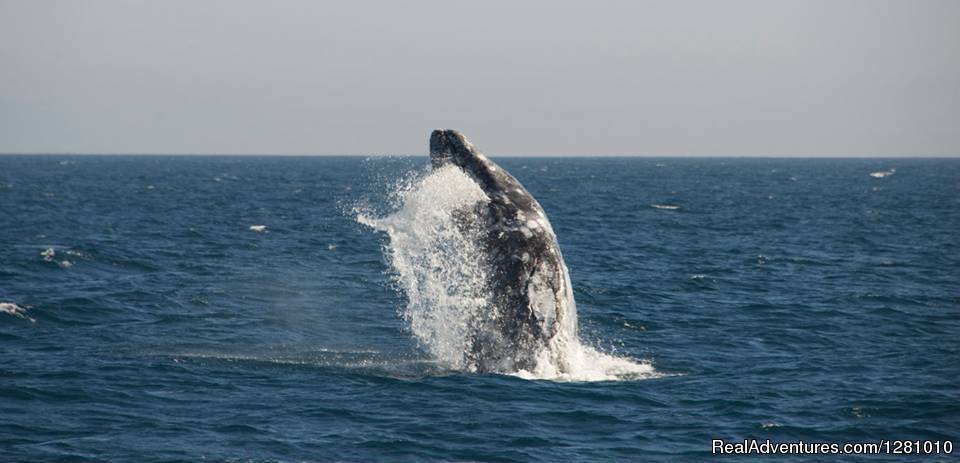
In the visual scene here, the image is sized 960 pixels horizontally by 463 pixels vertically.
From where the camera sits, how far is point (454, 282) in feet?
61.6

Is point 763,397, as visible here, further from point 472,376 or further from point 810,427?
point 472,376

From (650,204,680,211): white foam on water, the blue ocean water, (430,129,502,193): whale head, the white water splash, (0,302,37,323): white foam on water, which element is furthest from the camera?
(650,204,680,211): white foam on water

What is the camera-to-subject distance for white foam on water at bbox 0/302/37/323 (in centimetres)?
2498

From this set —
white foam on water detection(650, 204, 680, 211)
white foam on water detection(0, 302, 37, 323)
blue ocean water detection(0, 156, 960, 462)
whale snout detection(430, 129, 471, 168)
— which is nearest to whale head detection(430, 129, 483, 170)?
whale snout detection(430, 129, 471, 168)

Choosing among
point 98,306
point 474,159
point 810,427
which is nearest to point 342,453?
point 474,159

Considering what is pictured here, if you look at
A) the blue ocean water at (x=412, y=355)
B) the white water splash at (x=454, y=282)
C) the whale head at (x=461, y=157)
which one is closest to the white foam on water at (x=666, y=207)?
the blue ocean water at (x=412, y=355)

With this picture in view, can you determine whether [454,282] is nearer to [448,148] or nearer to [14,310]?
[448,148]

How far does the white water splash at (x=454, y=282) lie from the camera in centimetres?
1816

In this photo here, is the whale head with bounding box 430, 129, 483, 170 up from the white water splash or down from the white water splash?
up

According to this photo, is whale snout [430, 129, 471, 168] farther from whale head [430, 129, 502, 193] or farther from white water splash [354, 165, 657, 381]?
white water splash [354, 165, 657, 381]

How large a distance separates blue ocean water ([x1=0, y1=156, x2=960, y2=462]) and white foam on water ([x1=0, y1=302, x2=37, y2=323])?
0.12m

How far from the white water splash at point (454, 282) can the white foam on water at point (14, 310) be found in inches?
390

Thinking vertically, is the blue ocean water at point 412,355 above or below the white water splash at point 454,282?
below

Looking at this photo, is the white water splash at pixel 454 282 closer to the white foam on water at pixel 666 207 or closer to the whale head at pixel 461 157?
the whale head at pixel 461 157
